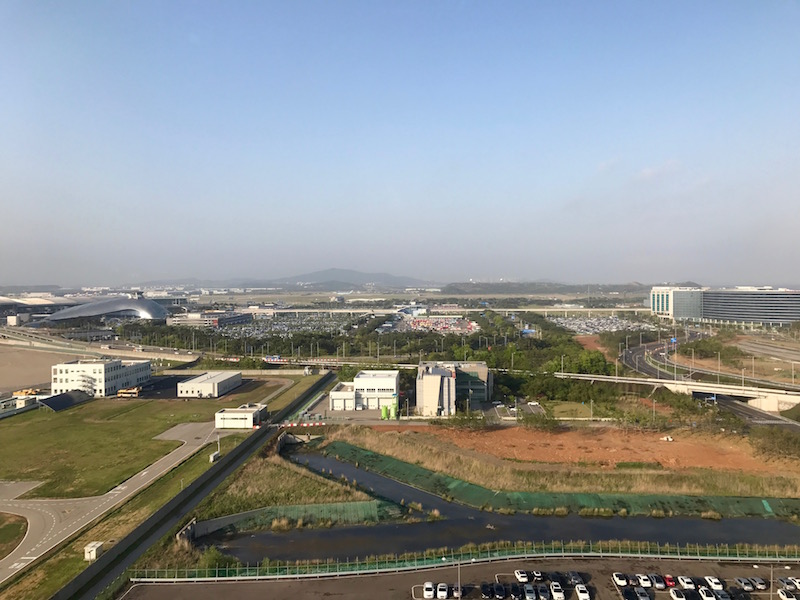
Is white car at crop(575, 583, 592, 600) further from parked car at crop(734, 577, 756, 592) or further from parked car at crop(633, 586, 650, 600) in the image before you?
parked car at crop(734, 577, 756, 592)

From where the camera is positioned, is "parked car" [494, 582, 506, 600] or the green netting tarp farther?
the green netting tarp

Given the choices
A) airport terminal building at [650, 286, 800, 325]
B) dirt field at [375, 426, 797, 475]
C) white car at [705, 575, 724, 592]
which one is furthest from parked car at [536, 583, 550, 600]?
airport terminal building at [650, 286, 800, 325]

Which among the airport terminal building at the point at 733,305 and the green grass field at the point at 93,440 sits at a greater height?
the airport terminal building at the point at 733,305

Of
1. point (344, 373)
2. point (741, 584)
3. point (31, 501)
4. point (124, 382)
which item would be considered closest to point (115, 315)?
point (124, 382)

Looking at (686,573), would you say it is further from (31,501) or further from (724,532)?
(31,501)

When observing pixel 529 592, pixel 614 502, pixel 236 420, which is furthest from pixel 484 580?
pixel 236 420

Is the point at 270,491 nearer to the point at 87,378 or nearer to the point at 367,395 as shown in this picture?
the point at 367,395

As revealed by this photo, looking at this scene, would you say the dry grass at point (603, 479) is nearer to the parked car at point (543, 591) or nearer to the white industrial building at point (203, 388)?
the parked car at point (543, 591)

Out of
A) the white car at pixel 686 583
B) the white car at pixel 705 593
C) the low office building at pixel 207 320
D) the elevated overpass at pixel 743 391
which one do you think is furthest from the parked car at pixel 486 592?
the low office building at pixel 207 320
